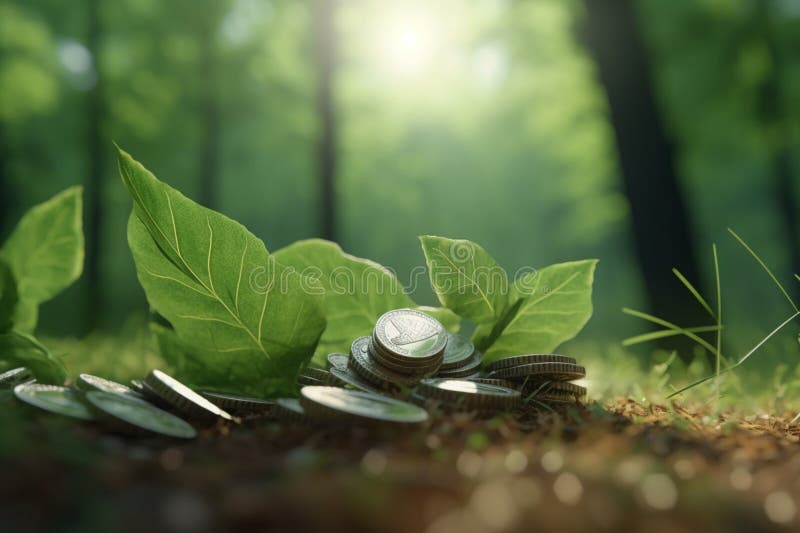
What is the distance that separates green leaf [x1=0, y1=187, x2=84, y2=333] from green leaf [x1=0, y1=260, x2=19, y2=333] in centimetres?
26

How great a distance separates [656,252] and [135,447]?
6.74 m

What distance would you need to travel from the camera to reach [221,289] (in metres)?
2.60

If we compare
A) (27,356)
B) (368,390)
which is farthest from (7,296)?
(368,390)

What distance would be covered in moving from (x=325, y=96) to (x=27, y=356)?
38.3ft

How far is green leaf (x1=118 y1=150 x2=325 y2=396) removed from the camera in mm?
2475

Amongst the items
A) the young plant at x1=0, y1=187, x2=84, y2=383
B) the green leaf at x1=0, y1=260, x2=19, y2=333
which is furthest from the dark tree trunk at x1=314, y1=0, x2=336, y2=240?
the green leaf at x1=0, y1=260, x2=19, y2=333

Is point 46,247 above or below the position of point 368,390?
above

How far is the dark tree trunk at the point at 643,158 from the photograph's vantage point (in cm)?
720

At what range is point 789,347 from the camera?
13.5 ft

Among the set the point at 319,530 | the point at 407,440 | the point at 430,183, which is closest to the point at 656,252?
the point at 407,440

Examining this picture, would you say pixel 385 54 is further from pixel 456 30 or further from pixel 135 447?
pixel 135 447

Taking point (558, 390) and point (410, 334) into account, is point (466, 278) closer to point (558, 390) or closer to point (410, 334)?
point (410, 334)

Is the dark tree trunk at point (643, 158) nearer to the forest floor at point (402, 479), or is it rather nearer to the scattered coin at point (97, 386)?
the forest floor at point (402, 479)

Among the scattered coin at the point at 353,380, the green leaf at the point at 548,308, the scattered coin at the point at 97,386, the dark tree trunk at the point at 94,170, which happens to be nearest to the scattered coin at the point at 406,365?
the scattered coin at the point at 353,380
